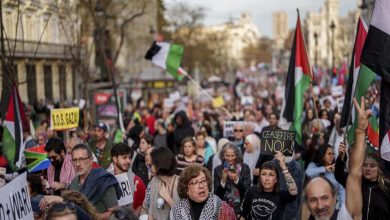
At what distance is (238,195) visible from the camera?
905 cm

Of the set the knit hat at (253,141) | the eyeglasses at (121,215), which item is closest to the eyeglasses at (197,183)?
the eyeglasses at (121,215)

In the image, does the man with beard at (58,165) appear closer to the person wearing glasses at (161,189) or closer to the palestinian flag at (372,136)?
the person wearing glasses at (161,189)

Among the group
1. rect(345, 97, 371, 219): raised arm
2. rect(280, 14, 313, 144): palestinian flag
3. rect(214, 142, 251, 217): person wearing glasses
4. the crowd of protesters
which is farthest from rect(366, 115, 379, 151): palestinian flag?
rect(345, 97, 371, 219): raised arm

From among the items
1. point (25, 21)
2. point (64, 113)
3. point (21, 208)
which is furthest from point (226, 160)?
point (25, 21)

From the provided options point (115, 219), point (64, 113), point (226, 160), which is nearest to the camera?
point (115, 219)

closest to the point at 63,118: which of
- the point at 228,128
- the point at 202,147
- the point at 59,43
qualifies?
the point at 202,147

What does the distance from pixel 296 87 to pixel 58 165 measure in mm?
3987

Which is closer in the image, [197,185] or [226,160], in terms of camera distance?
[197,185]

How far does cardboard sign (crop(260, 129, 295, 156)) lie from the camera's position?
32.3 ft

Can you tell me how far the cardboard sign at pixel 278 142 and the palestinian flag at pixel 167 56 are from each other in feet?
41.6

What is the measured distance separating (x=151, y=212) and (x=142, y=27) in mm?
67613

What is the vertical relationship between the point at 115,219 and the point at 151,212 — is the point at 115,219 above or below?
above

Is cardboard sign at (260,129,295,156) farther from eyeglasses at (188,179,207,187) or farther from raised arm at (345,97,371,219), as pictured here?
raised arm at (345,97,371,219)

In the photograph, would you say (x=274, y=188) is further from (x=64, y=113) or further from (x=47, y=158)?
(x=64, y=113)
